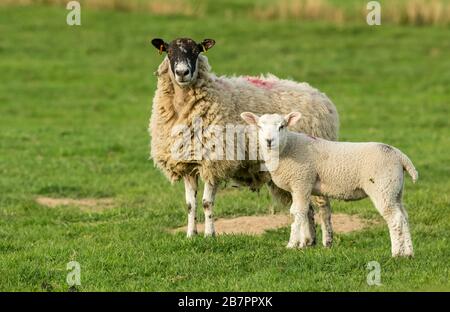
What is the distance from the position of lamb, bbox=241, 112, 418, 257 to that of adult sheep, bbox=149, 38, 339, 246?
40.5 inches

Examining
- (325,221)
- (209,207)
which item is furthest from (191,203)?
(325,221)

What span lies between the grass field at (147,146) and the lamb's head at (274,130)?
1134 mm

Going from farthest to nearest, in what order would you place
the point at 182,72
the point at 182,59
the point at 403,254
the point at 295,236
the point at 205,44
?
the point at 205,44 < the point at 182,59 < the point at 182,72 < the point at 295,236 < the point at 403,254

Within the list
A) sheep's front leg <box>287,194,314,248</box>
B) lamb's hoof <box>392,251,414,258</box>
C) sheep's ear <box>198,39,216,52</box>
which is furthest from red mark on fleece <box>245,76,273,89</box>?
lamb's hoof <box>392,251,414,258</box>

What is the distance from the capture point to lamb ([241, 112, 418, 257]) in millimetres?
9484

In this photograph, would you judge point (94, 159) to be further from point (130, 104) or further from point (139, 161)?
point (130, 104)

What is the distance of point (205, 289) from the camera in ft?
28.6

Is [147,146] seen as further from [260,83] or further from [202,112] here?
[202,112]

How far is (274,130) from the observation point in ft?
Answer: 32.0

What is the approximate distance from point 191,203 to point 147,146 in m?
7.77

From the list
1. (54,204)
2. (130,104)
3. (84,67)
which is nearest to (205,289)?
(54,204)

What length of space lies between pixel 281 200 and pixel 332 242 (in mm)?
872

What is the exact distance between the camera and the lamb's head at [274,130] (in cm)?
973

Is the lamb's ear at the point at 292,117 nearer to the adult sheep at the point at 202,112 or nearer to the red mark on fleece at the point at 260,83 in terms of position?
the adult sheep at the point at 202,112
